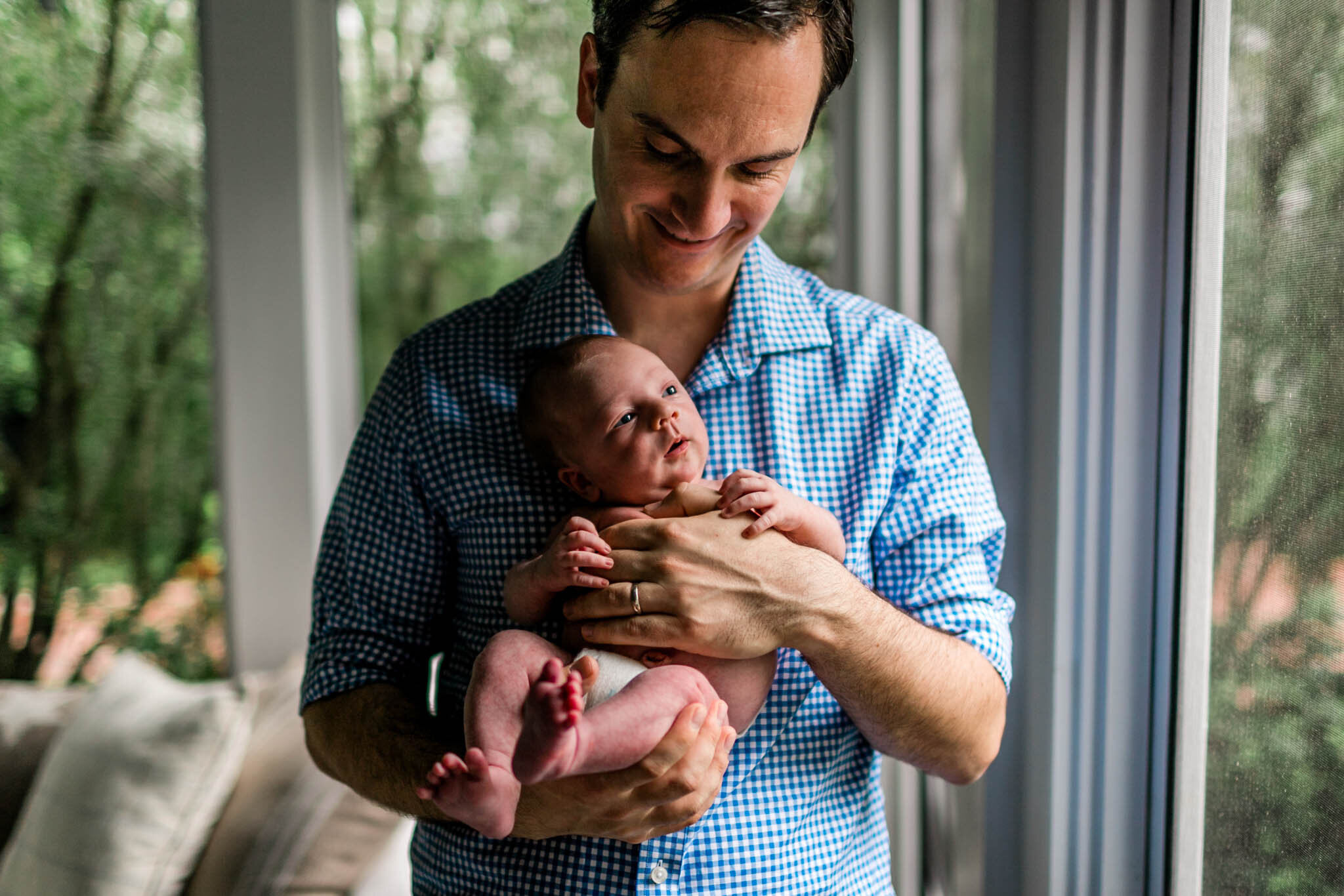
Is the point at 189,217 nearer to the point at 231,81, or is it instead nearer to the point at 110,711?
the point at 231,81

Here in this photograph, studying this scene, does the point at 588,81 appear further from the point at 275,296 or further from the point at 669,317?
the point at 275,296

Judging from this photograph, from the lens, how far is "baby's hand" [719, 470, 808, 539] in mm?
1014

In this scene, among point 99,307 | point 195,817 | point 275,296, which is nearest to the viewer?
point 195,817

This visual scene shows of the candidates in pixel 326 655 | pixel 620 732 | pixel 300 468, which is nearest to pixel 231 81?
pixel 300 468

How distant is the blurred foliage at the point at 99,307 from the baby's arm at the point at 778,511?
190cm

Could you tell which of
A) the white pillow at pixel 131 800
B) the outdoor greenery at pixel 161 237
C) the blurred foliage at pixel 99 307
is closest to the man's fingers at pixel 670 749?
the white pillow at pixel 131 800

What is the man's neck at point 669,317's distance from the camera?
4.08 feet

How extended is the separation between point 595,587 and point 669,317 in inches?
16.6

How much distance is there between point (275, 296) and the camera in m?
2.30

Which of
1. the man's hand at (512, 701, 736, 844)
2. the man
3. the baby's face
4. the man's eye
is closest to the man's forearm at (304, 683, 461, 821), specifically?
the man

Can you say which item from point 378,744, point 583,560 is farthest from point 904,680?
point 378,744

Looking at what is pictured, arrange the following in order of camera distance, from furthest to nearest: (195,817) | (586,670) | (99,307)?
(99,307)
(195,817)
(586,670)

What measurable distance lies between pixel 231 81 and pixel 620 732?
81.1 inches

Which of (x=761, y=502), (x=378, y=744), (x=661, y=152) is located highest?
(x=661, y=152)
